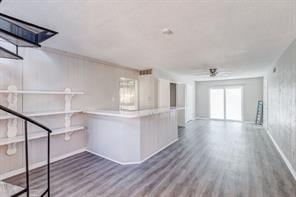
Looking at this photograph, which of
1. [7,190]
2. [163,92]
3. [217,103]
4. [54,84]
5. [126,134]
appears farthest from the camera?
[217,103]

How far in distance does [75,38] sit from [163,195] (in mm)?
2942

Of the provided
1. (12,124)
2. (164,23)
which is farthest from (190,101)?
Result: (12,124)

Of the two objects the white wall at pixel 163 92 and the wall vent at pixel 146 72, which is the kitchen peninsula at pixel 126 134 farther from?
the wall vent at pixel 146 72

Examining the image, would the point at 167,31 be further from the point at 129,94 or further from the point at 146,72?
the point at 129,94

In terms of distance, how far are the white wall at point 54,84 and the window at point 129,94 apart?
2.77 feet

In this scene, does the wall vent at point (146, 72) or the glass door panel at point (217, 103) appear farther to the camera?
the glass door panel at point (217, 103)

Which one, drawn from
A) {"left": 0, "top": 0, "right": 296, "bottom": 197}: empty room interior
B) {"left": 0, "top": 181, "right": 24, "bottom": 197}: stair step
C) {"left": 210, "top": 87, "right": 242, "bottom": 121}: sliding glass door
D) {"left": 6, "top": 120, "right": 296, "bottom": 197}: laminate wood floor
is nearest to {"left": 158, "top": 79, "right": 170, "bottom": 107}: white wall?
{"left": 0, "top": 0, "right": 296, "bottom": 197}: empty room interior

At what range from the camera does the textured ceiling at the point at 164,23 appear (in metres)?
1.89

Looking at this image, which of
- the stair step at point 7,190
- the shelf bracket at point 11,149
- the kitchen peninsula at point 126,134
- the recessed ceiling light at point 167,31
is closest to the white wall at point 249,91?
the kitchen peninsula at point 126,134

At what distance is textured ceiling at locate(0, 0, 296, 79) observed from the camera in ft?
6.22

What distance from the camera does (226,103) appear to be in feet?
31.8

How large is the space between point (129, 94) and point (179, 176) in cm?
381

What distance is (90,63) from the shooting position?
14.8ft

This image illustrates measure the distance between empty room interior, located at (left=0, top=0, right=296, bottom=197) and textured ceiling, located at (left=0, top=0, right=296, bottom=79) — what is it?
0.05 ft
